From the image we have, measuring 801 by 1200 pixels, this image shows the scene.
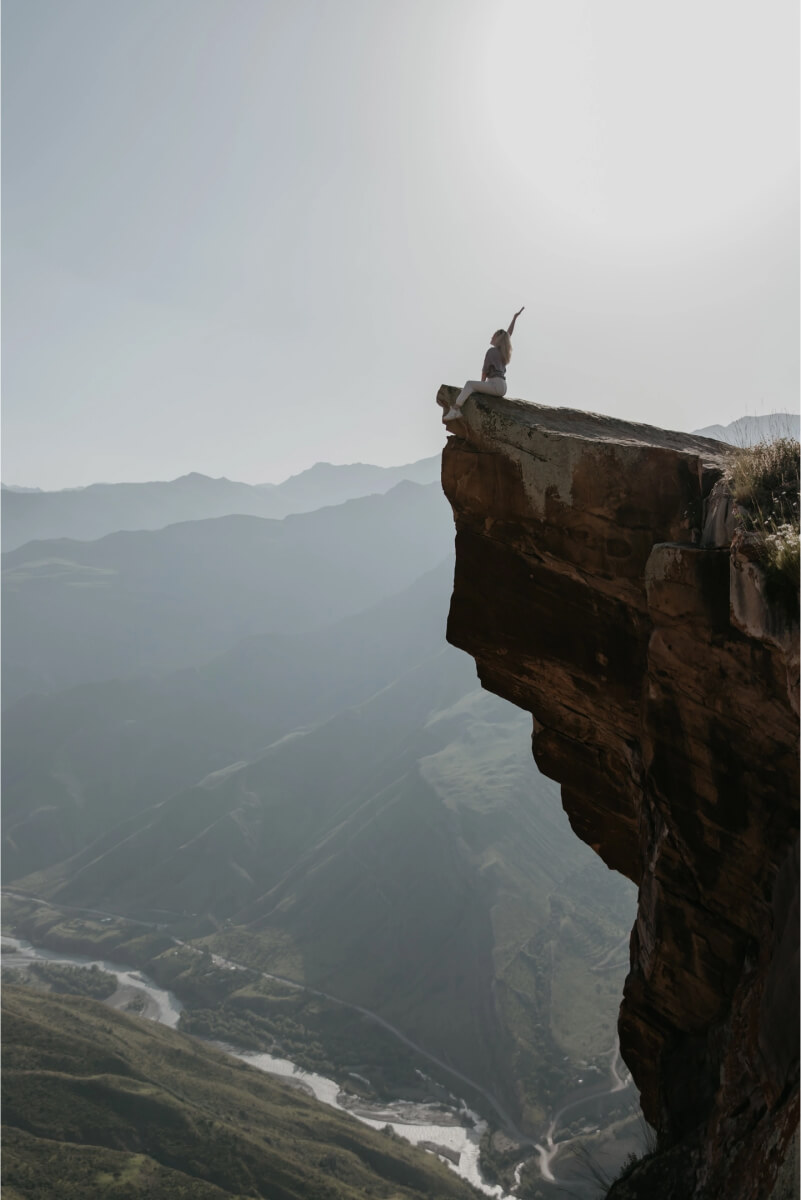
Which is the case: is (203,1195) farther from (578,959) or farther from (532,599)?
(578,959)

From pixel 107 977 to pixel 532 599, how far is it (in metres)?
204

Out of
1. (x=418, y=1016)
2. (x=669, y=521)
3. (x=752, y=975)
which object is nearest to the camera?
(x=752, y=975)

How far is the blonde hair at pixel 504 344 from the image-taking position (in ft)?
49.7

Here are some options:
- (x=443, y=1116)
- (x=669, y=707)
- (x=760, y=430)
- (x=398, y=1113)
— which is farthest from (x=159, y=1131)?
(x=760, y=430)

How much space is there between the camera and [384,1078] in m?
140

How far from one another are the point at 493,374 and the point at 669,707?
25.9 ft

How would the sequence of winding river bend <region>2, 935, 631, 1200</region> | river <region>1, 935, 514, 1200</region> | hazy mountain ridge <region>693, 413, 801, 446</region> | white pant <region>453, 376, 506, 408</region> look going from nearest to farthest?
hazy mountain ridge <region>693, 413, 801, 446</region> < white pant <region>453, 376, 506, 408</region> < winding river bend <region>2, 935, 631, 1200</region> < river <region>1, 935, 514, 1200</region>

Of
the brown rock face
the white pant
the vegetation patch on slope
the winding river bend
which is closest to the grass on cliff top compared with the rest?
the brown rock face

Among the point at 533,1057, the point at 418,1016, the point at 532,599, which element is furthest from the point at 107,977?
the point at 532,599

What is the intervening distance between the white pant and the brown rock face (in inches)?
7.1

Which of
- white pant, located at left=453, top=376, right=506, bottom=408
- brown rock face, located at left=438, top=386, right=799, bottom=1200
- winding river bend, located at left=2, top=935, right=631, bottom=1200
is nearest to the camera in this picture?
brown rock face, located at left=438, top=386, right=799, bottom=1200

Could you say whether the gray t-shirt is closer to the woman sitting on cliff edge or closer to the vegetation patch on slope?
the woman sitting on cliff edge

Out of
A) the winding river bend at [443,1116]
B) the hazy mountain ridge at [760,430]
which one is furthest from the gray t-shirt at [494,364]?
the winding river bend at [443,1116]

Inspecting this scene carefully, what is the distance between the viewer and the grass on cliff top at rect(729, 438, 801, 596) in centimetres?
844
